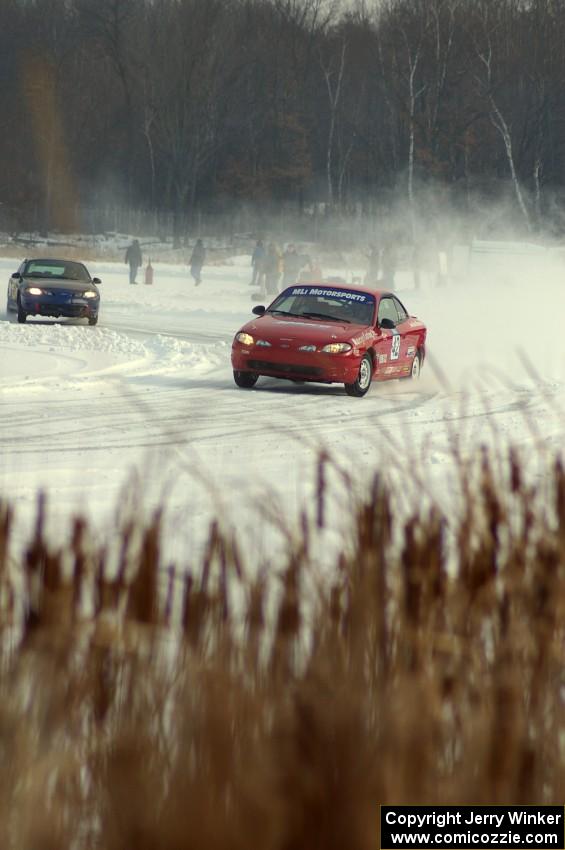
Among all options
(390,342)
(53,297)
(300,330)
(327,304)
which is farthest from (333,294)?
(53,297)

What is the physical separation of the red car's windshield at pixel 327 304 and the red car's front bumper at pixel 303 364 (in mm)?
1135

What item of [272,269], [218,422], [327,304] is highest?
[327,304]

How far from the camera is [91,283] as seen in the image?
94.3ft

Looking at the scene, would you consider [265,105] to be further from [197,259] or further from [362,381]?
[362,381]

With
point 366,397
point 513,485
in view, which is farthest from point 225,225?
point 513,485

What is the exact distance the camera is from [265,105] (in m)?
92.7

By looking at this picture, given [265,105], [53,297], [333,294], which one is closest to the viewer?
[333,294]

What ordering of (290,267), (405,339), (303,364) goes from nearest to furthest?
(303,364) < (405,339) < (290,267)

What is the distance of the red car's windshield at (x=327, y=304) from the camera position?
60.0 feet

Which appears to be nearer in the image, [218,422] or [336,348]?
[218,422]

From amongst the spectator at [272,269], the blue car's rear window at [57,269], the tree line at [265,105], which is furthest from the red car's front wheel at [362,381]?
the tree line at [265,105]

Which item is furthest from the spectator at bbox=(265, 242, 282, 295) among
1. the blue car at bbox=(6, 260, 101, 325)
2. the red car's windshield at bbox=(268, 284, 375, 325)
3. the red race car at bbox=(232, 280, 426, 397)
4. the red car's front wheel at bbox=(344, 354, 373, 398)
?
the red car's front wheel at bbox=(344, 354, 373, 398)

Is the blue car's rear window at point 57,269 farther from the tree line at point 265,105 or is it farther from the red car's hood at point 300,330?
the tree line at point 265,105

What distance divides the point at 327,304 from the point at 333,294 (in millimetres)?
199
